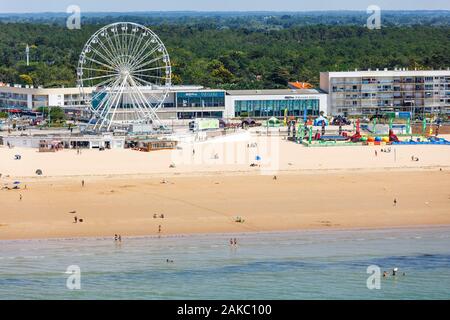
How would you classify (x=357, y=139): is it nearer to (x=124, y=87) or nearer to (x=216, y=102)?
(x=124, y=87)

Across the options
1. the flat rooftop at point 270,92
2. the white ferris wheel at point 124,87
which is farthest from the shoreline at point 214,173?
the flat rooftop at point 270,92

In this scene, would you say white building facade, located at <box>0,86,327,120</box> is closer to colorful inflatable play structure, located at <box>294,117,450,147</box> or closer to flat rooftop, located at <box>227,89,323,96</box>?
flat rooftop, located at <box>227,89,323,96</box>

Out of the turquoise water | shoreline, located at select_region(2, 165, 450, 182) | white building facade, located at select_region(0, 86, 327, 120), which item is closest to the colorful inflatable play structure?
shoreline, located at select_region(2, 165, 450, 182)

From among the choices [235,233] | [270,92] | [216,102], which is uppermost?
[270,92]

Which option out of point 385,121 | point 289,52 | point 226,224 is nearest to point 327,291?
point 226,224

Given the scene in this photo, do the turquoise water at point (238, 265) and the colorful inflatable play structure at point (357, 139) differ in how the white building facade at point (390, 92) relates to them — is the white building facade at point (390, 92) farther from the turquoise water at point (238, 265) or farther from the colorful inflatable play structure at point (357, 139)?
the turquoise water at point (238, 265)

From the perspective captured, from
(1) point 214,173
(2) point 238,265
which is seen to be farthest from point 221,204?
(2) point 238,265
